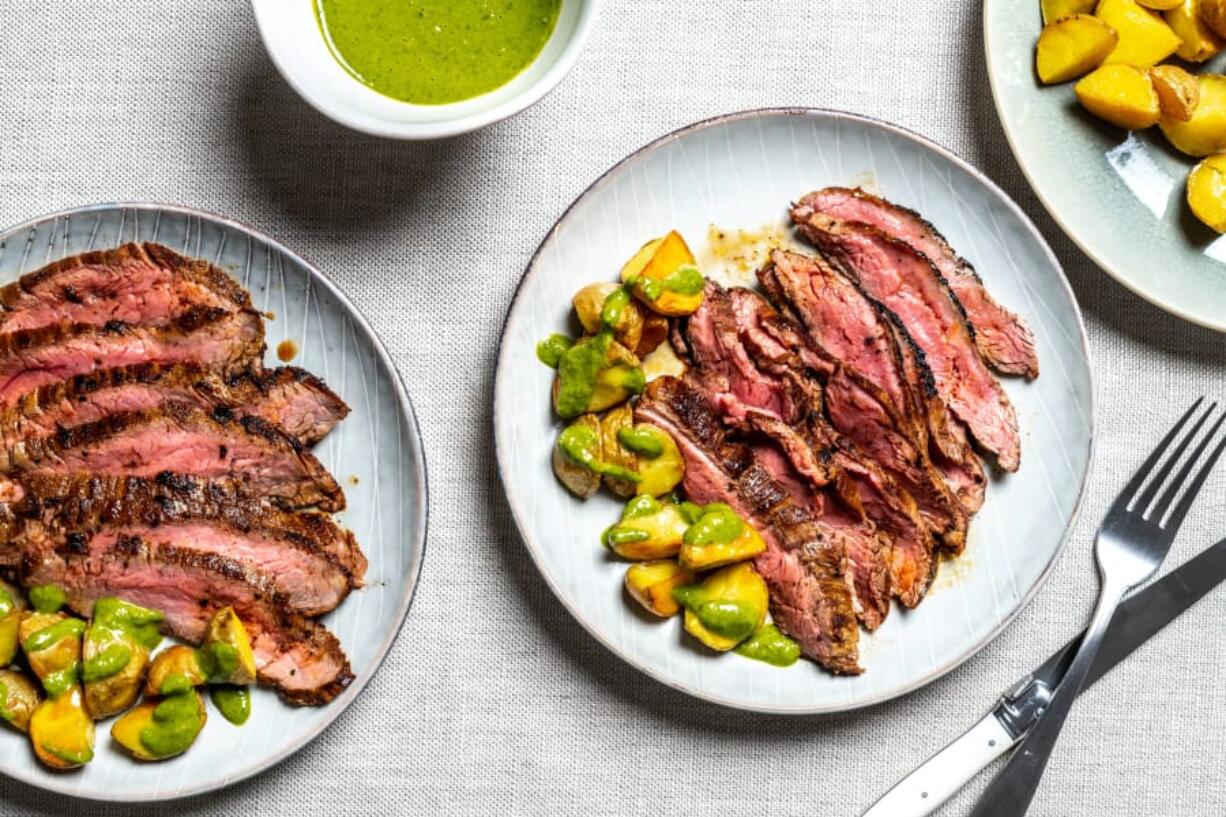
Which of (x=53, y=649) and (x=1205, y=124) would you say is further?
(x=1205, y=124)

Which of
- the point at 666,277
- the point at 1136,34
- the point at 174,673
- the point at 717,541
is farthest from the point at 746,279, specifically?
the point at 174,673

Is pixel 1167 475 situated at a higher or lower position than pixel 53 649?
higher

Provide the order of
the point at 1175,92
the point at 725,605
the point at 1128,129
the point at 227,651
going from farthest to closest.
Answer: the point at 1128,129
the point at 1175,92
the point at 725,605
the point at 227,651

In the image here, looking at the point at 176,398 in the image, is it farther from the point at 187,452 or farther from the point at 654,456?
the point at 654,456

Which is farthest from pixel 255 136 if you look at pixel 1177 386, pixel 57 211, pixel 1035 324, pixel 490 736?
pixel 1177 386

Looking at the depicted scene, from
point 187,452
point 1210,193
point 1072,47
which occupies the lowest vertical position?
point 187,452

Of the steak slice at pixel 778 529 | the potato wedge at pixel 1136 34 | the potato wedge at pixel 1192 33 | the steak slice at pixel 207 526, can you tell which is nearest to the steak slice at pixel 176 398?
the steak slice at pixel 207 526

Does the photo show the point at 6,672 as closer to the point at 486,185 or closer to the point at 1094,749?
the point at 486,185
